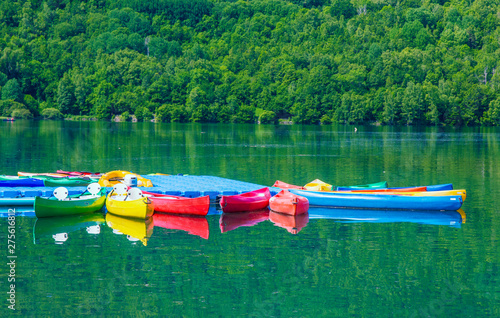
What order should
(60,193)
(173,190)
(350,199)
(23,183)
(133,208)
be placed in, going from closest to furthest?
1. (133,208)
2. (60,193)
3. (350,199)
4. (173,190)
5. (23,183)

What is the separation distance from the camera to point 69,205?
3550 centimetres

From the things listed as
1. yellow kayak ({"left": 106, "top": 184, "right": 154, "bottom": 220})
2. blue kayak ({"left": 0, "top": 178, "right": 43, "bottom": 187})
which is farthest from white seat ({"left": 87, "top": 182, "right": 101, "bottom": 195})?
blue kayak ({"left": 0, "top": 178, "right": 43, "bottom": 187})

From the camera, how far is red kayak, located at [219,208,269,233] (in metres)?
34.3

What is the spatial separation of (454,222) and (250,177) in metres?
21.9

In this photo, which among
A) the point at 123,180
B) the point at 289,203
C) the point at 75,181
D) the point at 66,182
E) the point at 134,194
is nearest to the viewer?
the point at 134,194

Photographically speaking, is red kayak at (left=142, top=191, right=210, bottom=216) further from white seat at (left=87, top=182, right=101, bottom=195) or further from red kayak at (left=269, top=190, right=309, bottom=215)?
red kayak at (left=269, top=190, right=309, bottom=215)

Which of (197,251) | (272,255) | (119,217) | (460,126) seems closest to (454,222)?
(272,255)

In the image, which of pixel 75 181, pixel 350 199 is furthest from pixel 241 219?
pixel 75 181

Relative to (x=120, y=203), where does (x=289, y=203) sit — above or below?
below

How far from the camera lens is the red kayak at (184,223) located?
32594 millimetres

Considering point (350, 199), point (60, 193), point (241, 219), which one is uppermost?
point (60, 193)

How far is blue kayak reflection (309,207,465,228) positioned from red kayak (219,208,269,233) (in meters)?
2.70

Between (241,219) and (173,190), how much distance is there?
5.34 m

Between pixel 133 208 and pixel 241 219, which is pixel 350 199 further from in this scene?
pixel 133 208
